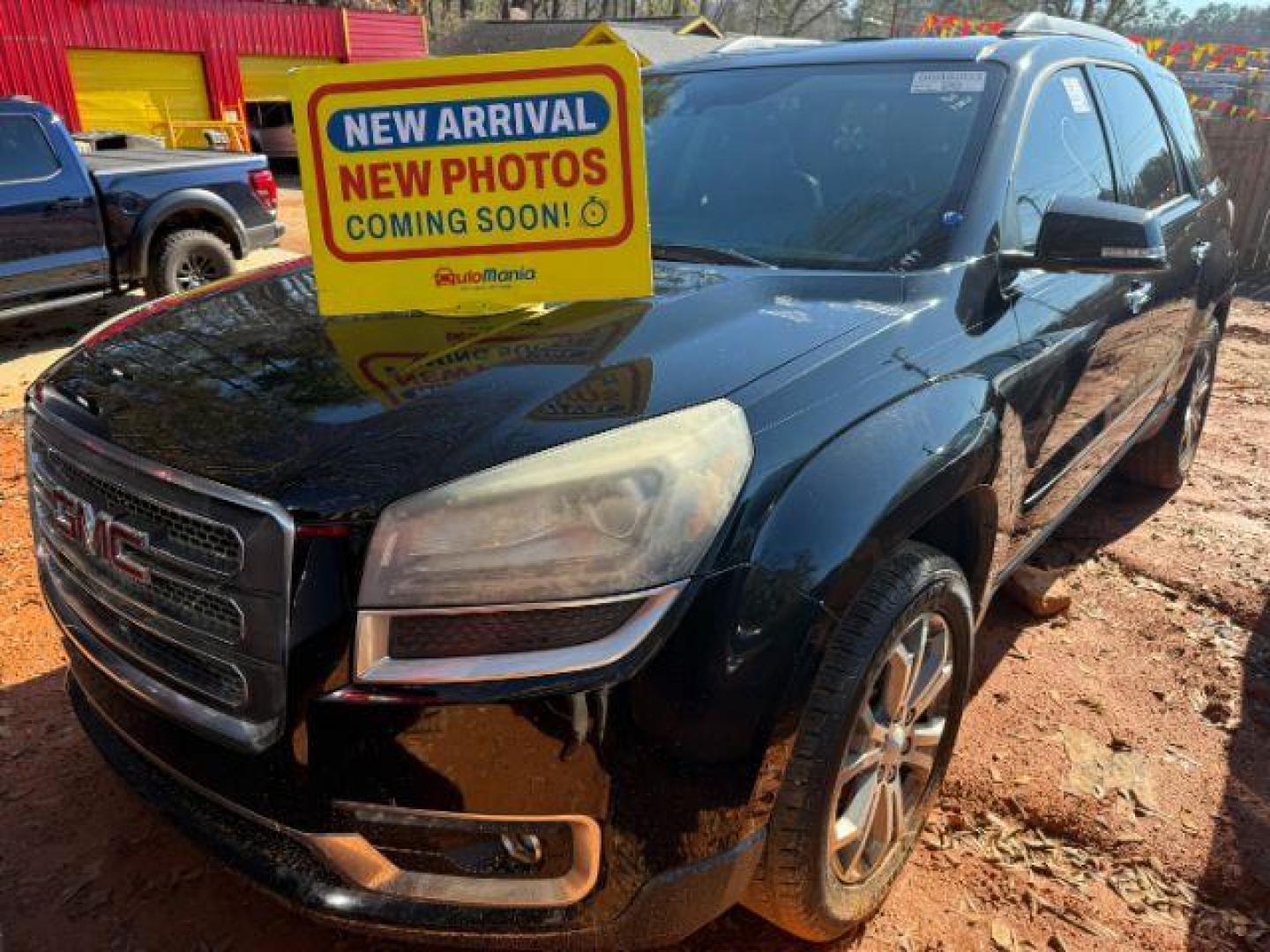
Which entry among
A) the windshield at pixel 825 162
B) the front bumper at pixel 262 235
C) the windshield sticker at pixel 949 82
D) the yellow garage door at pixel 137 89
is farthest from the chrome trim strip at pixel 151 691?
the yellow garage door at pixel 137 89

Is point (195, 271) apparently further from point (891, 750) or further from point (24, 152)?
point (891, 750)

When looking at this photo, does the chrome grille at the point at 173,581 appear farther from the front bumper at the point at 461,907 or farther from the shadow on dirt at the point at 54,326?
the shadow on dirt at the point at 54,326

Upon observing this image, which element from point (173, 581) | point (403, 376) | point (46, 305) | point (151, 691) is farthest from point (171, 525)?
point (46, 305)

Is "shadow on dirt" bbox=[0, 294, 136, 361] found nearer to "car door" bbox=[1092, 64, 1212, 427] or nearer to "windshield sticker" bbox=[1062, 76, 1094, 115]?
"windshield sticker" bbox=[1062, 76, 1094, 115]

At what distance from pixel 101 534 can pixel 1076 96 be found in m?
2.91

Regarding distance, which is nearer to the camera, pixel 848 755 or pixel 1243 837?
pixel 848 755

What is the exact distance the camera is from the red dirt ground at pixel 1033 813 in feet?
6.95

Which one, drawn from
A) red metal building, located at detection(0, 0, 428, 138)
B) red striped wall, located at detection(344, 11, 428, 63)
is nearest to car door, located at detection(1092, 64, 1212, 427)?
red metal building, located at detection(0, 0, 428, 138)

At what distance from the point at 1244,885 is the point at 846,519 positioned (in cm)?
153

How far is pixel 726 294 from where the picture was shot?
85.7 inches

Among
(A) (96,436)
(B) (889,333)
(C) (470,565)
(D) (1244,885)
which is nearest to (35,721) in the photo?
(A) (96,436)

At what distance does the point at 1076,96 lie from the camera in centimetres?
295

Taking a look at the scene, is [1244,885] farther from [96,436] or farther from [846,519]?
[96,436]

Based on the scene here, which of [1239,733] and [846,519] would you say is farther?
[1239,733]
